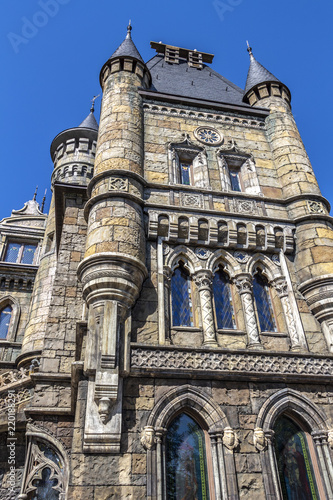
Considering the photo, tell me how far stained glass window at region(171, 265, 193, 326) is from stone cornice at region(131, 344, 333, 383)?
104 centimetres

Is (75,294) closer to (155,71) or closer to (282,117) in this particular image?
(282,117)

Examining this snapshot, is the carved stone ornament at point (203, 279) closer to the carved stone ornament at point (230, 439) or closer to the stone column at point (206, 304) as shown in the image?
the stone column at point (206, 304)

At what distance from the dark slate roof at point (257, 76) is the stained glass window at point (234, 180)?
4.58m

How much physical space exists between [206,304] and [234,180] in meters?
4.53

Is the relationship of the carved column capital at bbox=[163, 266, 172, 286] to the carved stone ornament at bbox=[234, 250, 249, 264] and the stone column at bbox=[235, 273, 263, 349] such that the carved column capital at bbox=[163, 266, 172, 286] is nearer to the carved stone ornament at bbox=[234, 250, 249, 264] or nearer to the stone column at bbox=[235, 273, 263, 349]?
the stone column at bbox=[235, 273, 263, 349]

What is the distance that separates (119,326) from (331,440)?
4405mm

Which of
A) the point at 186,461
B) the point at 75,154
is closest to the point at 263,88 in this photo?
the point at 75,154

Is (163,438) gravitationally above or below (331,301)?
below

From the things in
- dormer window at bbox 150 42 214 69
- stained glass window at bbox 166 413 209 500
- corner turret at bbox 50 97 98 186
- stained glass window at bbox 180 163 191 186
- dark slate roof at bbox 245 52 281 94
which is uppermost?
dormer window at bbox 150 42 214 69

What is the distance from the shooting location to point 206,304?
9094 millimetres

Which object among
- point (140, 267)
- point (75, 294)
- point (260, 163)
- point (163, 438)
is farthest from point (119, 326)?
point (260, 163)

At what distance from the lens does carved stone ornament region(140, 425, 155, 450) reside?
274 inches

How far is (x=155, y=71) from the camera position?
56.6 feet

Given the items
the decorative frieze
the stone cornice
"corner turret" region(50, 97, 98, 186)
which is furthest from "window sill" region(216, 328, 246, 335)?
"corner turret" region(50, 97, 98, 186)
